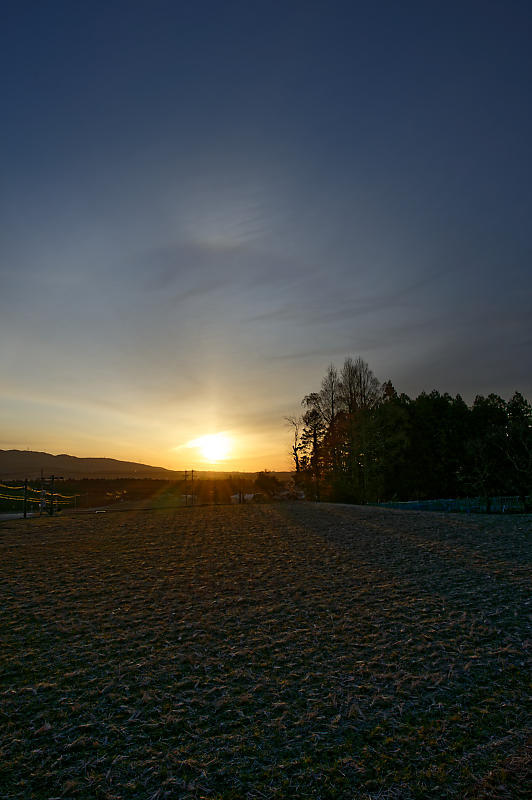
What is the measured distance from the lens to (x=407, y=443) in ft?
120

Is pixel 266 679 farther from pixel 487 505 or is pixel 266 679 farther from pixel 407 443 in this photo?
Answer: pixel 407 443

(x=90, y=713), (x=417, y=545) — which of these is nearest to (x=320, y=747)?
(x=90, y=713)

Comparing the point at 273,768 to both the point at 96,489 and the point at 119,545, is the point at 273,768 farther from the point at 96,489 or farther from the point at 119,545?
the point at 96,489

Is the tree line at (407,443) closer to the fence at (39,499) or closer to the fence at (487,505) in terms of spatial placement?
the fence at (487,505)

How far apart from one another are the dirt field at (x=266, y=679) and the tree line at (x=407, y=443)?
2483 centimetres

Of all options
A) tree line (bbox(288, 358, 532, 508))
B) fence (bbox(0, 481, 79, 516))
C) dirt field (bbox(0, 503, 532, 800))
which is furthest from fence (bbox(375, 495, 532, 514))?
fence (bbox(0, 481, 79, 516))

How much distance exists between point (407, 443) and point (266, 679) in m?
33.4

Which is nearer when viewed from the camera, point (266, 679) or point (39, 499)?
point (266, 679)

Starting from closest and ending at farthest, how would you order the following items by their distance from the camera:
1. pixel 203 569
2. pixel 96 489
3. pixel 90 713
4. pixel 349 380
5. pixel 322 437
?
pixel 90 713 → pixel 203 569 → pixel 349 380 → pixel 322 437 → pixel 96 489

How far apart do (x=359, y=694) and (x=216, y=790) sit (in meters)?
2.02

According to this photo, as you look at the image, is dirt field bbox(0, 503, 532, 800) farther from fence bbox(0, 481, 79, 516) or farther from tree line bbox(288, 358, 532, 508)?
tree line bbox(288, 358, 532, 508)

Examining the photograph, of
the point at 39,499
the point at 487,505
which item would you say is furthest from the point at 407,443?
the point at 39,499

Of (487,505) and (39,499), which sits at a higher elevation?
(39,499)

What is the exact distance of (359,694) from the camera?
16.4ft
